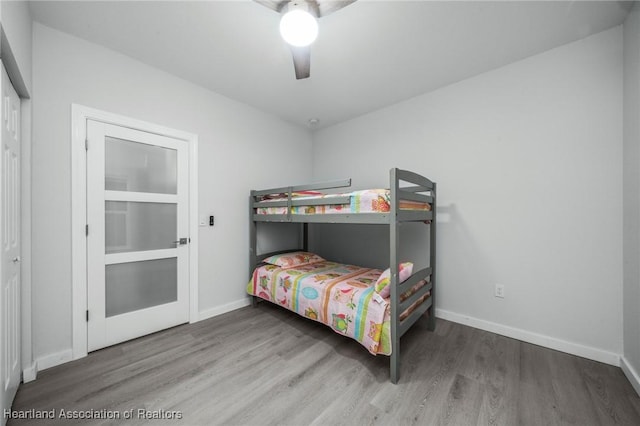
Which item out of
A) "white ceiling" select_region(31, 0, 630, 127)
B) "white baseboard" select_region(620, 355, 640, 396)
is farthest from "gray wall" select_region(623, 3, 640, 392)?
"white ceiling" select_region(31, 0, 630, 127)

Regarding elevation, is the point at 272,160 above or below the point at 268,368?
above

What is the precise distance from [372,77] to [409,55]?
0.39 meters

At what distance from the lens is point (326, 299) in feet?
6.67

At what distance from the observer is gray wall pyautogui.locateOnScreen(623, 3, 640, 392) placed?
1.54 m

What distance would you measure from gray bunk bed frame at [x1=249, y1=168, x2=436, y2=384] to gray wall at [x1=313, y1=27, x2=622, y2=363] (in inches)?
14.3

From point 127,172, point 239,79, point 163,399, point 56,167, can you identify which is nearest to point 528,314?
point 163,399

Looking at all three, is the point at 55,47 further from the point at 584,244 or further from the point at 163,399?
the point at 584,244

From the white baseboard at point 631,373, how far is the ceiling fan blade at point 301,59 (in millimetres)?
2788

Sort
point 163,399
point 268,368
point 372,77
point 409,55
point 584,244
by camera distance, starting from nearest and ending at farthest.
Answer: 1. point 163,399
2. point 268,368
3. point 584,244
4. point 409,55
5. point 372,77

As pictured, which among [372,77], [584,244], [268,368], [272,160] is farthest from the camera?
[272,160]

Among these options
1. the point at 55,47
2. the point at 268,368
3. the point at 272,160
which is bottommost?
the point at 268,368

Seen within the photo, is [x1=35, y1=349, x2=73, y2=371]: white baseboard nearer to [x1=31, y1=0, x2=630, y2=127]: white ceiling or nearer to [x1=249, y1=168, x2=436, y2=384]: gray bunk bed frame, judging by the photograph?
[x1=249, y1=168, x2=436, y2=384]: gray bunk bed frame

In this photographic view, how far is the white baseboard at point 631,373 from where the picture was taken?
58.3 inches

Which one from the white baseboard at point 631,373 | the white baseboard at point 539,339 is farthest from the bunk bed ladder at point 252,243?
the white baseboard at point 631,373
